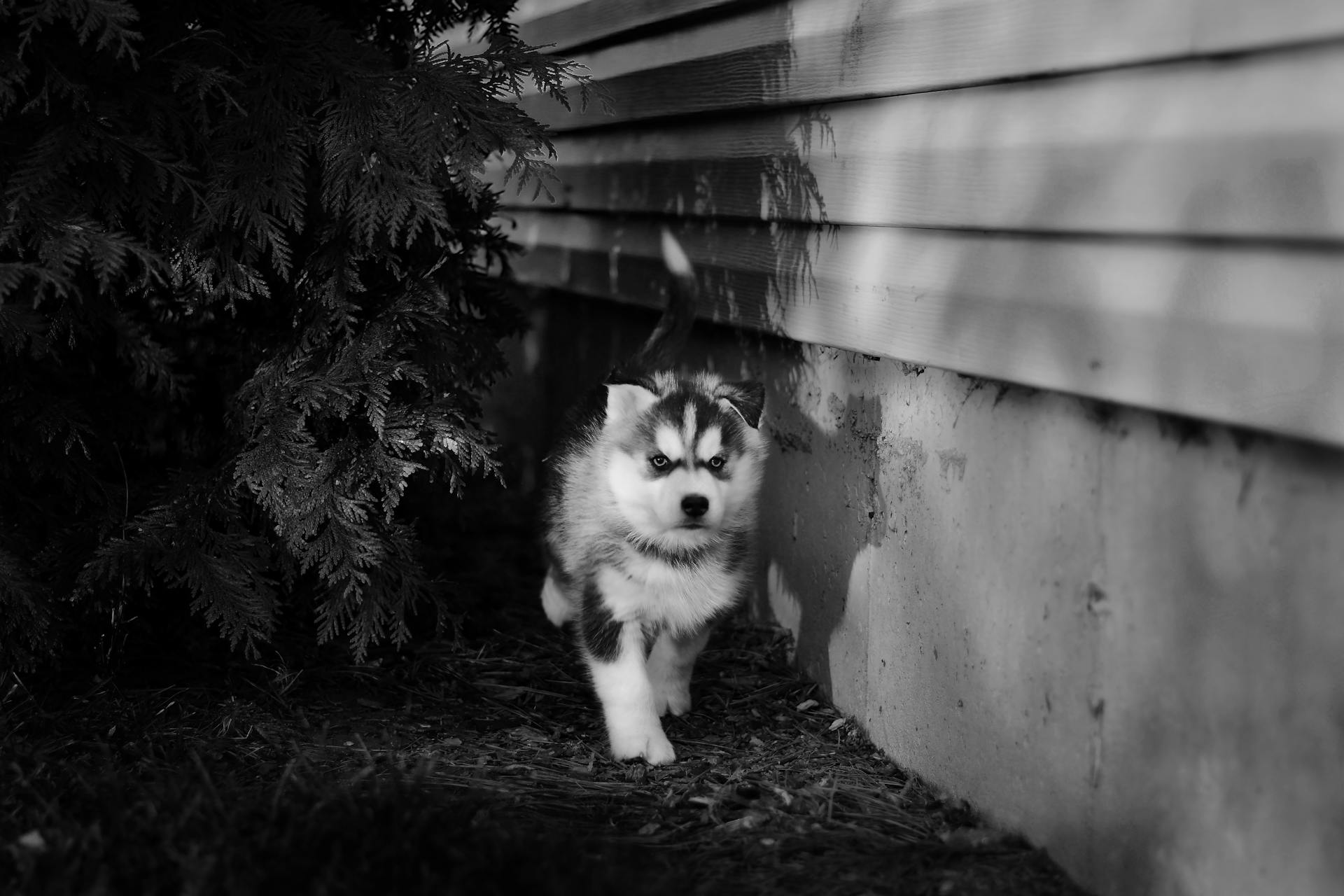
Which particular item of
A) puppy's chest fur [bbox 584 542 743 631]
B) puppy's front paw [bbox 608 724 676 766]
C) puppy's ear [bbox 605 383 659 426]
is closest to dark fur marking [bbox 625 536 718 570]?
puppy's chest fur [bbox 584 542 743 631]

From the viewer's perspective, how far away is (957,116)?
3666 mm

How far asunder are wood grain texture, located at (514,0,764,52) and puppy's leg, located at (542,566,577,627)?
7.99 ft

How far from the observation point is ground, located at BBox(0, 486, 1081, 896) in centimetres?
304

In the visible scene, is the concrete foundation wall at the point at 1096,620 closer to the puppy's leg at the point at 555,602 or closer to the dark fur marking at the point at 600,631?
the dark fur marking at the point at 600,631

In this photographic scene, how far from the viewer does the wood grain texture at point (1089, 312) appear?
2520mm

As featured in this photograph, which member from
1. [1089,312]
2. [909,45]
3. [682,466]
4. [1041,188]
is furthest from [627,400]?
[1089,312]

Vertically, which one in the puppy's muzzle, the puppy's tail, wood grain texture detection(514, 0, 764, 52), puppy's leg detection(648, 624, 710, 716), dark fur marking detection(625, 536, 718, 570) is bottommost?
puppy's leg detection(648, 624, 710, 716)

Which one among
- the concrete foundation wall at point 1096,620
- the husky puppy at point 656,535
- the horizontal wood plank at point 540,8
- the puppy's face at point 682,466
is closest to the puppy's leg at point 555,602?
the husky puppy at point 656,535

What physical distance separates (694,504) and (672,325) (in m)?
1.34

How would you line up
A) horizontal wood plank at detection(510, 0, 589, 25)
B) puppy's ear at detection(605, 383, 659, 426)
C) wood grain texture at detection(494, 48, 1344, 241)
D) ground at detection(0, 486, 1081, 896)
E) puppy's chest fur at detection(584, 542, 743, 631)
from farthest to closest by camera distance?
horizontal wood plank at detection(510, 0, 589, 25), puppy's ear at detection(605, 383, 659, 426), puppy's chest fur at detection(584, 542, 743, 631), ground at detection(0, 486, 1081, 896), wood grain texture at detection(494, 48, 1344, 241)

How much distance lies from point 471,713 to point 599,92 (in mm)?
2330

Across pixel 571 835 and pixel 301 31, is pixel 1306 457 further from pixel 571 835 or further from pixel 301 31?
pixel 301 31

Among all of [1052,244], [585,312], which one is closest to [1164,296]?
[1052,244]

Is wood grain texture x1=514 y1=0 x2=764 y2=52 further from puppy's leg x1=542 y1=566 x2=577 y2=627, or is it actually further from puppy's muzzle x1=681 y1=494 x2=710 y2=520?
puppy's leg x1=542 y1=566 x2=577 y2=627
